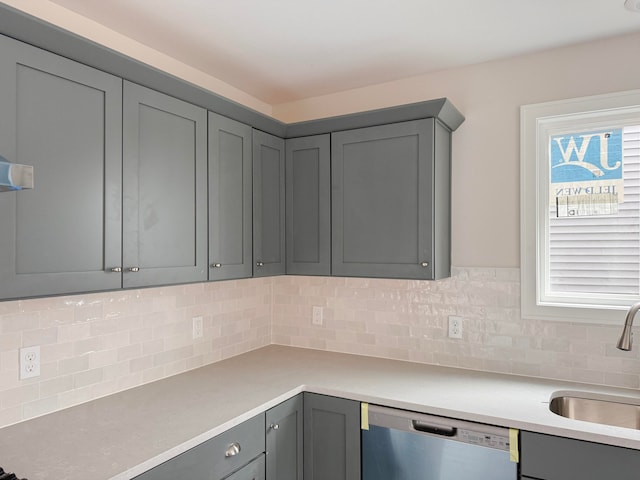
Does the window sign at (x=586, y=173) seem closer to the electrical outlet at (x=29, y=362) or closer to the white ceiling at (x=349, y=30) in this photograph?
the white ceiling at (x=349, y=30)

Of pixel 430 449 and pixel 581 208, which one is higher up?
pixel 581 208

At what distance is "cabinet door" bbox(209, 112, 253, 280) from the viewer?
2123 mm

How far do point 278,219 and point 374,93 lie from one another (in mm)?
963

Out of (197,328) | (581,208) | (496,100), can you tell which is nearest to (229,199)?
(197,328)

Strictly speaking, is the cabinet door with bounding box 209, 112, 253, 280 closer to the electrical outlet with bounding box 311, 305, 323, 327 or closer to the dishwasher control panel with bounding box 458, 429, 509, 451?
the electrical outlet with bounding box 311, 305, 323, 327

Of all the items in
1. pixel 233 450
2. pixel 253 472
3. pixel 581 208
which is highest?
pixel 581 208

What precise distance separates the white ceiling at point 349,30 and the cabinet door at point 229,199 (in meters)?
0.39

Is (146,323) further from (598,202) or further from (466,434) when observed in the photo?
(598,202)

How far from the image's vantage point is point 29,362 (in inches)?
66.7

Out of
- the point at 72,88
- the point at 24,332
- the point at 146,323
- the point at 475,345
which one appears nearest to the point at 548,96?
the point at 475,345

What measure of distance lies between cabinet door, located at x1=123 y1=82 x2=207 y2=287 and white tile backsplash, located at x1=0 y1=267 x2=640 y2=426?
36 centimetres

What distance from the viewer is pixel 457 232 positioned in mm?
2451

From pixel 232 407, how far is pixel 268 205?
113cm

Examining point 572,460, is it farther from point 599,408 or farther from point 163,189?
point 163,189
